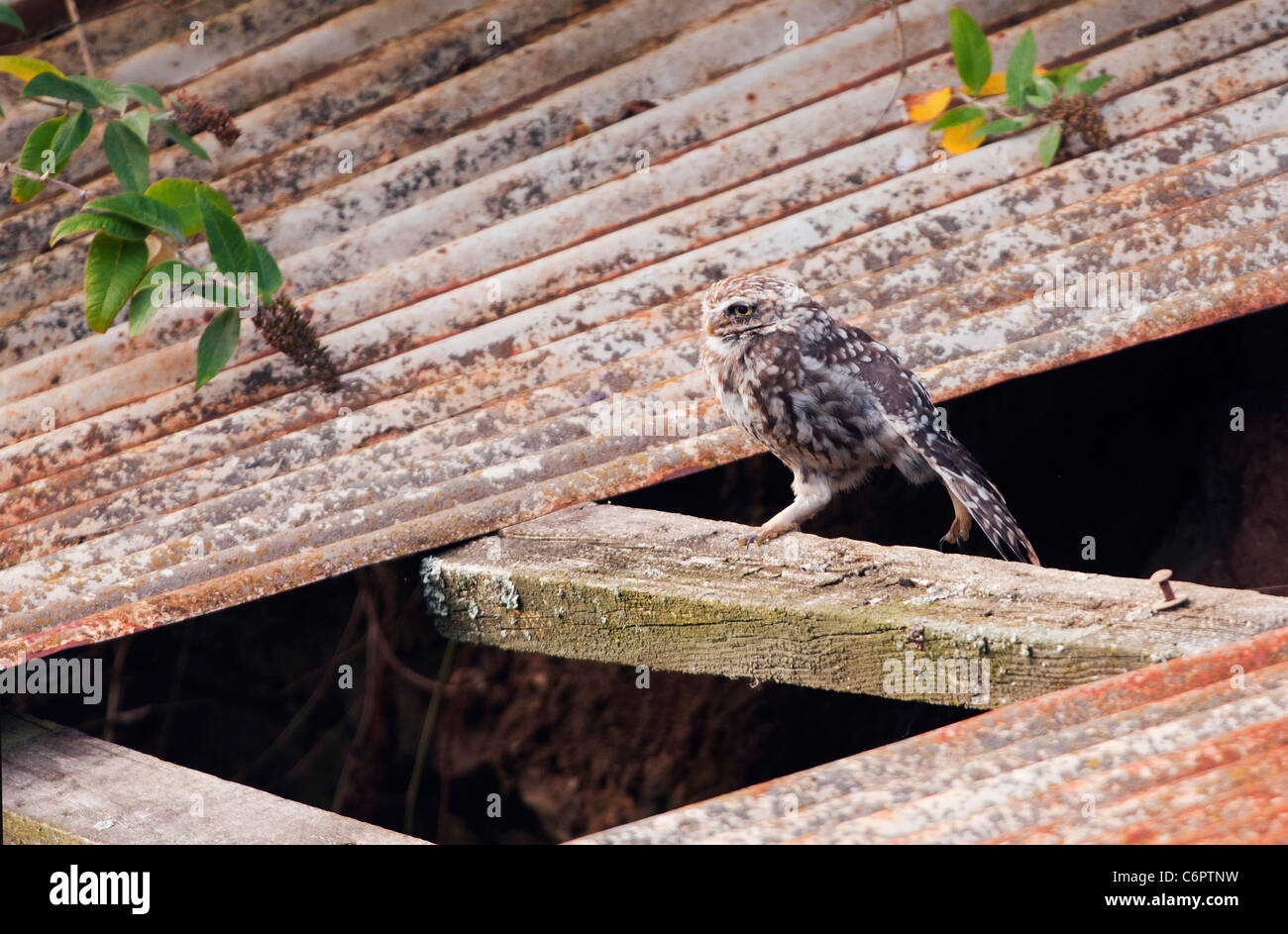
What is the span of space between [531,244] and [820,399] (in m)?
0.88

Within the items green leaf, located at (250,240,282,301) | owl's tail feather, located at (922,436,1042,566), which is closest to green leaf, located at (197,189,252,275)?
green leaf, located at (250,240,282,301)

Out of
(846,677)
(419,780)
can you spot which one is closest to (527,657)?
(419,780)

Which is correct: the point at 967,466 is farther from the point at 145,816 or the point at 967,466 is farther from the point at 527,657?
the point at 145,816

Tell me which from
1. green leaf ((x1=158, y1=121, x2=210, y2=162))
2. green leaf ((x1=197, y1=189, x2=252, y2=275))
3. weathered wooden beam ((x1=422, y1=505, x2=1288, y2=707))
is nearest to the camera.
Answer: weathered wooden beam ((x1=422, y1=505, x2=1288, y2=707))

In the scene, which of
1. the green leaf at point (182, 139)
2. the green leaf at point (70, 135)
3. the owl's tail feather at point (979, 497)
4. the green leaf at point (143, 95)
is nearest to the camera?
the owl's tail feather at point (979, 497)

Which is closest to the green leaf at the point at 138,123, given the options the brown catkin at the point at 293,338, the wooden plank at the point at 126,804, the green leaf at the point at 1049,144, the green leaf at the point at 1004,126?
the brown catkin at the point at 293,338

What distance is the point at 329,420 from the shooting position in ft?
9.36

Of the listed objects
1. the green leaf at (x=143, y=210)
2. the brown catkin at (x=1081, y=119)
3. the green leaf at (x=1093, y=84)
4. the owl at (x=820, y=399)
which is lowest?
the owl at (x=820, y=399)

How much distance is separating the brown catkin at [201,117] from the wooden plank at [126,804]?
178cm

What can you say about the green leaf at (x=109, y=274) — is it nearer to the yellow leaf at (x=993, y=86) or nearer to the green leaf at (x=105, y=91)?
the green leaf at (x=105, y=91)

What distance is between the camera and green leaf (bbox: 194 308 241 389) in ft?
9.38

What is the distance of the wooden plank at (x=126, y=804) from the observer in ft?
6.01

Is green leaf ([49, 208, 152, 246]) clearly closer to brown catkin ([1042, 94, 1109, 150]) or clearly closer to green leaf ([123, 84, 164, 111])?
green leaf ([123, 84, 164, 111])

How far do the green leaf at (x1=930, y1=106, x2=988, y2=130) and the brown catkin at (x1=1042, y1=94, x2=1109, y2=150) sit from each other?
17 cm
